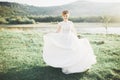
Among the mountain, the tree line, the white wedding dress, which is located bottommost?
the white wedding dress

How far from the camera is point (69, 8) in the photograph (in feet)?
33.8

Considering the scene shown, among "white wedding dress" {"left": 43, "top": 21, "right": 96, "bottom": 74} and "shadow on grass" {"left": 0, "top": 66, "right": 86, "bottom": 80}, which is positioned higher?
"white wedding dress" {"left": 43, "top": 21, "right": 96, "bottom": 74}

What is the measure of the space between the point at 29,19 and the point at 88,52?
4.31 metres

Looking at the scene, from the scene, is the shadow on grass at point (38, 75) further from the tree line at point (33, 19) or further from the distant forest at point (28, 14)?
the tree line at point (33, 19)

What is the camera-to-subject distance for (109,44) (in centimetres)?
981

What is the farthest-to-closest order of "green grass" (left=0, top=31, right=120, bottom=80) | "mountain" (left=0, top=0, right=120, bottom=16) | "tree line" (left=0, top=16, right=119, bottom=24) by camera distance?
"tree line" (left=0, top=16, right=119, bottom=24)
"mountain" (left=0, top=0, right=120, bottom=16)
"green grass" (left=0, top=31, right=120, bottom=80)

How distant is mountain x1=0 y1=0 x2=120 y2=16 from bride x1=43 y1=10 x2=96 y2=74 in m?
3.00

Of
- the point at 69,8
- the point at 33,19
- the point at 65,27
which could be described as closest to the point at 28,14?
the point at 33,19

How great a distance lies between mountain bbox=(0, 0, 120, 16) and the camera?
30.9ft

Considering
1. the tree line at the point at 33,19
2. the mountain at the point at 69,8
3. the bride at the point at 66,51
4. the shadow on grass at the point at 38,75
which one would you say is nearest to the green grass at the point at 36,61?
the shadow on grass at the point at 38,75

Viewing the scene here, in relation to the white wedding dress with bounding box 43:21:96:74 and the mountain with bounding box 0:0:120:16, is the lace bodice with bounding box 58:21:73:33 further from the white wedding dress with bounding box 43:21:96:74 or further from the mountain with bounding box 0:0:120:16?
the mountain with bounding box 0:0:120:16

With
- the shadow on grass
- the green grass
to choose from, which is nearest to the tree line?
the green grass

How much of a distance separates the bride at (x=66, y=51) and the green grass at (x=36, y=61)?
0.79ft

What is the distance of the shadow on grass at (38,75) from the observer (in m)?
6.39
